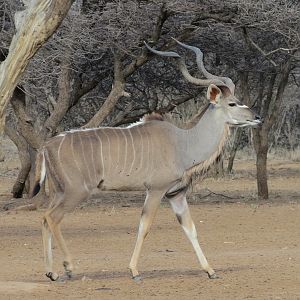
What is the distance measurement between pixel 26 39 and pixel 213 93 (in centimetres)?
258

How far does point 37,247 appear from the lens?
1162cm

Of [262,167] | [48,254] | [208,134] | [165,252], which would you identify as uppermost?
[208,134]

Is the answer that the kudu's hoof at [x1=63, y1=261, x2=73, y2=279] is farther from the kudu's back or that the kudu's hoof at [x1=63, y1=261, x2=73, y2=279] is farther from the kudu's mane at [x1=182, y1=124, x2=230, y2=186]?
the kudu's mane at [x1=182, y1=124, x2=230, y2=186]

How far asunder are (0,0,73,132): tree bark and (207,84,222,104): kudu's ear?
7.78 ft

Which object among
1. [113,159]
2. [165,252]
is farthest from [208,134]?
[165,252]

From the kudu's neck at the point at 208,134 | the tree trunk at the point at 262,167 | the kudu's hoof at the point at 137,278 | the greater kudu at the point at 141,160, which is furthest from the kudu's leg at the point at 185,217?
the tree trunk at the point at 262,167

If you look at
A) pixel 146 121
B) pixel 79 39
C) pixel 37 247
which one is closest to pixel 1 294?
pixel 146 121

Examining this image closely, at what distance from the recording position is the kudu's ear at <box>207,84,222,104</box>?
9258 millimetres

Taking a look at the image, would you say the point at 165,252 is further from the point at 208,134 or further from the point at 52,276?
the point at 52,276

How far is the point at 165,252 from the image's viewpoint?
36.0ft

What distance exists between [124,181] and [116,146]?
37cm

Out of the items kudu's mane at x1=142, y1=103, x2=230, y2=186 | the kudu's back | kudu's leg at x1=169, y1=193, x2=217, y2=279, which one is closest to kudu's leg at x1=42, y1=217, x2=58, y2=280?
the kudu's back

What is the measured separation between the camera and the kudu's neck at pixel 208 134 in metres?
9.31

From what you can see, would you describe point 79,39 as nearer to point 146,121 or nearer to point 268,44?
point 268,44
